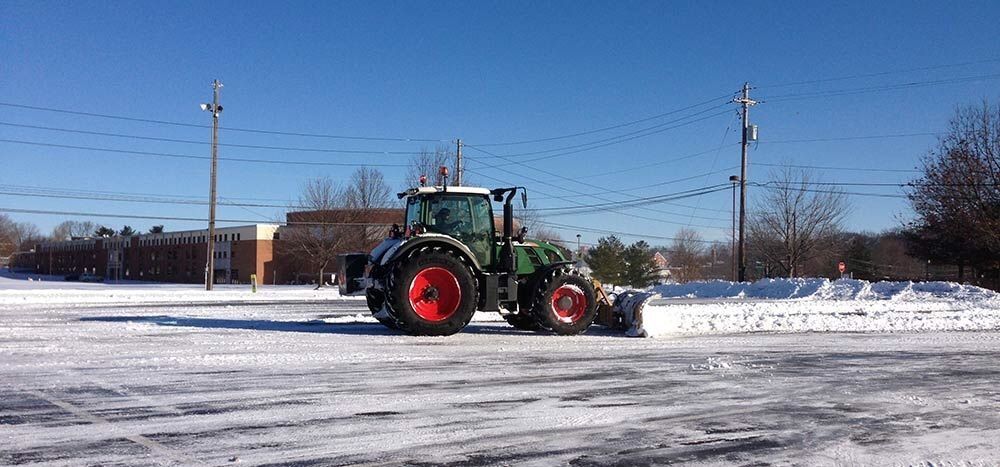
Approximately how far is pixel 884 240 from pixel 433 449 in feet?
306

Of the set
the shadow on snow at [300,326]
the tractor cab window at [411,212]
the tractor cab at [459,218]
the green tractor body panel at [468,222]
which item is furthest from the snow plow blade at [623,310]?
the tractor cab window at [411,212]

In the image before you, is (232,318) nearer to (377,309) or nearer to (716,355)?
(377,309)

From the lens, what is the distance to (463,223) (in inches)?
482

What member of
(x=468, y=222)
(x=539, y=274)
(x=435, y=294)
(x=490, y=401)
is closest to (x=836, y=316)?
(x=539, y=274)

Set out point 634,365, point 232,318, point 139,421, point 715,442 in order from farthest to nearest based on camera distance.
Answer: point 232,318 < point 634,365 < point 139,421 < point 715,442

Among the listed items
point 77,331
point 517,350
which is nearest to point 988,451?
point 517,350

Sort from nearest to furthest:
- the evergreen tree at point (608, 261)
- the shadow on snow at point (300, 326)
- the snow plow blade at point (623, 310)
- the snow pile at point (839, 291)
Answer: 1. the snow plow blade at point (623, 310)
2. the shadow on snow at point (300, 326)
3. the snow pile at point (839, 291)
4. the evergreen tree at point (608, 261)

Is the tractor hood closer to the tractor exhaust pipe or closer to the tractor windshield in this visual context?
the tractor windshield

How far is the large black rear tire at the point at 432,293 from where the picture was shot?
37.4ft

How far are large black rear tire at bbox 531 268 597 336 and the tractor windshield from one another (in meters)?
1.02

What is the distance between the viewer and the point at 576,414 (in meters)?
6.29

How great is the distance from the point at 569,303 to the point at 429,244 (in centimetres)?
244

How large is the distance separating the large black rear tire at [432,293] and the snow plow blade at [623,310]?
246 centimetres

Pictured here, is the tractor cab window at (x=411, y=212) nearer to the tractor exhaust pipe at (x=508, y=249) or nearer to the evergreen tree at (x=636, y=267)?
the tractor exhaust pipe at (x=508, y=249)
